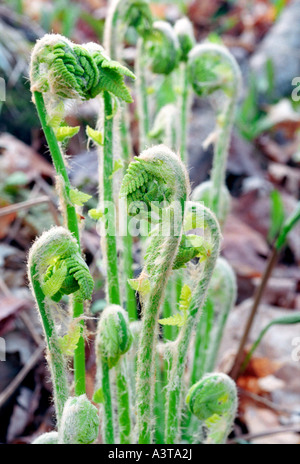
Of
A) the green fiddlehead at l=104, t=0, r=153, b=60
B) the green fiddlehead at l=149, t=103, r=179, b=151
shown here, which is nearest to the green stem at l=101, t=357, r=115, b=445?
the green fiddlehead at l=149, t=103, r=179, b=151

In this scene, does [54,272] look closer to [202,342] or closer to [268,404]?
[202,342]

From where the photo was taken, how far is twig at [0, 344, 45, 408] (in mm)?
1318

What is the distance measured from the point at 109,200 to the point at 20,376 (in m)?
→ 0.67

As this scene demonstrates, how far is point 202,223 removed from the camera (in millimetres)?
783

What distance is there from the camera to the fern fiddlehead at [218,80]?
117 cm

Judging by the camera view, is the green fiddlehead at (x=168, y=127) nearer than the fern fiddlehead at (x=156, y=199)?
No

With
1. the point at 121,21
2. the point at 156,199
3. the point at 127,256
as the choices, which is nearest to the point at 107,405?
the point at 127,256

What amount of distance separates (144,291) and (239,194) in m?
2.00

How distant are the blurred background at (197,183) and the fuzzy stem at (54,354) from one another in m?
0.36

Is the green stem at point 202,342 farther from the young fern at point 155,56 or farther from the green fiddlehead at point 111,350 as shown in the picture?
the young fern at point 155,56

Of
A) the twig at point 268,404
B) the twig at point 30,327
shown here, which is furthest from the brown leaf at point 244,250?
the twig at point 30,327

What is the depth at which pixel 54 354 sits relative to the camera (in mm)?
768
